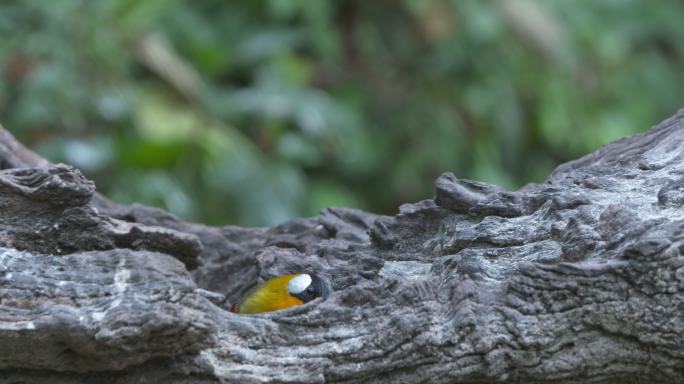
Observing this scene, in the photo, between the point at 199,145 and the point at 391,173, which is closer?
the point at 199,145

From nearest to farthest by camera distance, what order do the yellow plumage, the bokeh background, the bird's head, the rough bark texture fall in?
the rough bark texture
the bird's head
the yellow plumage
the bokeh background

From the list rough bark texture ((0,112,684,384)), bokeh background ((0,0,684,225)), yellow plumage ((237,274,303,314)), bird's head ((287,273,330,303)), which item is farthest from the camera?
bokeh background ((0,0,684,225))

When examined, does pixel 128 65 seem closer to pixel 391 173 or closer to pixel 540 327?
pixel 391 173

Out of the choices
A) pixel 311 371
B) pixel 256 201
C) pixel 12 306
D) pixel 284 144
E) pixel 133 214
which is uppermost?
pixel 284 144

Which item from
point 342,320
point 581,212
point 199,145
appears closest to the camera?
point 342,320

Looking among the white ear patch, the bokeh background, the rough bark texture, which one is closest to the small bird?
the white ear patch

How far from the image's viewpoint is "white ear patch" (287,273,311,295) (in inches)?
71.4

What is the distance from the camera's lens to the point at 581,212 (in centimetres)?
169

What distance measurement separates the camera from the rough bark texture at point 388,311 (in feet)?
4.77

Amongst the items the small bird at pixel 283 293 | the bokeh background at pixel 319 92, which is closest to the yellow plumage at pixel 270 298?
the small bird at pixel 283 293

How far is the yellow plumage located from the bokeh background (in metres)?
2.21

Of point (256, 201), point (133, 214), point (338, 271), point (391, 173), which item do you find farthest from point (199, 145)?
point (338, 271)

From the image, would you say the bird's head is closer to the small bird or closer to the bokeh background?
the small bird

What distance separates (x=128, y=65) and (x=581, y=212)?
3.37 meters
